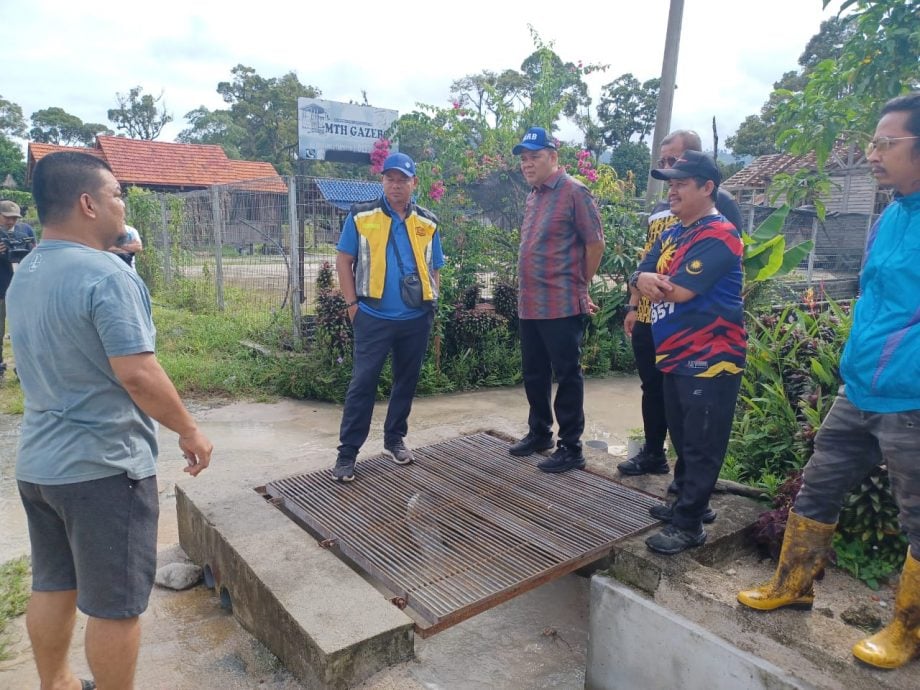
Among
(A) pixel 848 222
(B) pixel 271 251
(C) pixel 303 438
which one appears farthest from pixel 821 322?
(A) pixel 848 222

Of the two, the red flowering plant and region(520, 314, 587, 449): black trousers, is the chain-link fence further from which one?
region(520, 314, 587, 449): black trousers

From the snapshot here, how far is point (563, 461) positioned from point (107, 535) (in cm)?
242

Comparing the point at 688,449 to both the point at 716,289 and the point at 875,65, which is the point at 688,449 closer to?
the point at 716,289

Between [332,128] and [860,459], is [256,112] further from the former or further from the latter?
[860,459]

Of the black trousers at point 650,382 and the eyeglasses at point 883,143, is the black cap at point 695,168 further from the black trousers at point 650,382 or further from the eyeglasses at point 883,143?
the black trousers at point 650,382

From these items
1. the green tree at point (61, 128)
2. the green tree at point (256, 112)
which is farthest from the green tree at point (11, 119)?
the green tree at point (256, 112)

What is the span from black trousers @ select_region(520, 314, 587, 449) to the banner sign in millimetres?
5921

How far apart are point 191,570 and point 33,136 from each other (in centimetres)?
5961

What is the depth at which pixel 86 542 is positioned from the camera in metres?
1.88

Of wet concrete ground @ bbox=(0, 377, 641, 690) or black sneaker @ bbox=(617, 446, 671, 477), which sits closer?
wet concrete ground @ bbox=(0, 377, 641, 690)

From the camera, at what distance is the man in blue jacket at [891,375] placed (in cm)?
189

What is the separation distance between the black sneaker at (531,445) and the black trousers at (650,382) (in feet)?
2.32

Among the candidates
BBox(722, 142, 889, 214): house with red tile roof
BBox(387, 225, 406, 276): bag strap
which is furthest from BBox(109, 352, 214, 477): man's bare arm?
BBox(722, 142, 889, 214): house with red tile roof

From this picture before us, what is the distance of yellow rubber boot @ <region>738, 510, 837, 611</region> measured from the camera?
2205 millimetres
